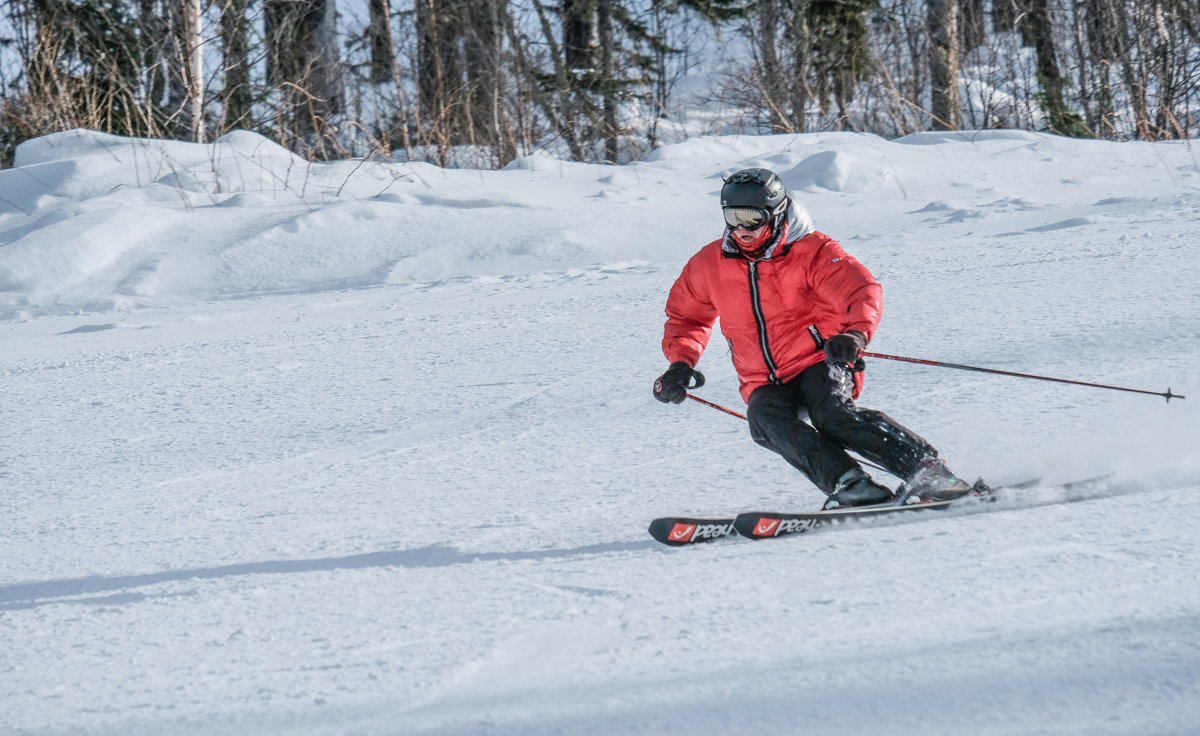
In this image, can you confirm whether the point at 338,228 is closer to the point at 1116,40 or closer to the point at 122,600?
the point at 122,600

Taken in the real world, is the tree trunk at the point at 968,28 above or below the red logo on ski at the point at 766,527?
above

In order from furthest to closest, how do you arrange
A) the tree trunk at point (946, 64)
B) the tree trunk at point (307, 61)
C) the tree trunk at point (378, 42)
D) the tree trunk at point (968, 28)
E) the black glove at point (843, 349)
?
the tree trunk at point (968, 28)
the tree trunk at point (378, 42)
the tree trunk at point (307, 61)
the tree trunk at point (946, 64)
the black glove at point (843, 349)

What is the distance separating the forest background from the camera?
10688 mm

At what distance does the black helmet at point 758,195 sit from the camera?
3131 millimetres

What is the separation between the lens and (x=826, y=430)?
319 centimetres

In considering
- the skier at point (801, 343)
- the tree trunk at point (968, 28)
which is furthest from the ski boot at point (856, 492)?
the tree trunk at point (968, 28)

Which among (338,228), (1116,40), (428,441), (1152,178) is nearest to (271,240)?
(338,228)

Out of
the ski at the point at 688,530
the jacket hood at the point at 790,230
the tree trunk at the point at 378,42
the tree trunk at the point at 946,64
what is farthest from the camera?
the tree trunk at the point at 378,42

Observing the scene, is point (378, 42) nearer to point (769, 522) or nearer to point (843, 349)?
point (843, 349)

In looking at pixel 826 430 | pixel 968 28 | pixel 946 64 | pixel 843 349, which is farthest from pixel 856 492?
pixel 968 28

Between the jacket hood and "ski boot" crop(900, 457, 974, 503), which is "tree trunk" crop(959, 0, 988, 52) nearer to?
the jacket hood

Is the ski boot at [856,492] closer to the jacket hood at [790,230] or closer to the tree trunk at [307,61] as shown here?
the jacket hood at [790,230]

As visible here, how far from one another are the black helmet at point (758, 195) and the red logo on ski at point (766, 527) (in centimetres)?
88

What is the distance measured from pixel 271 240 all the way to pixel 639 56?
331 inches
